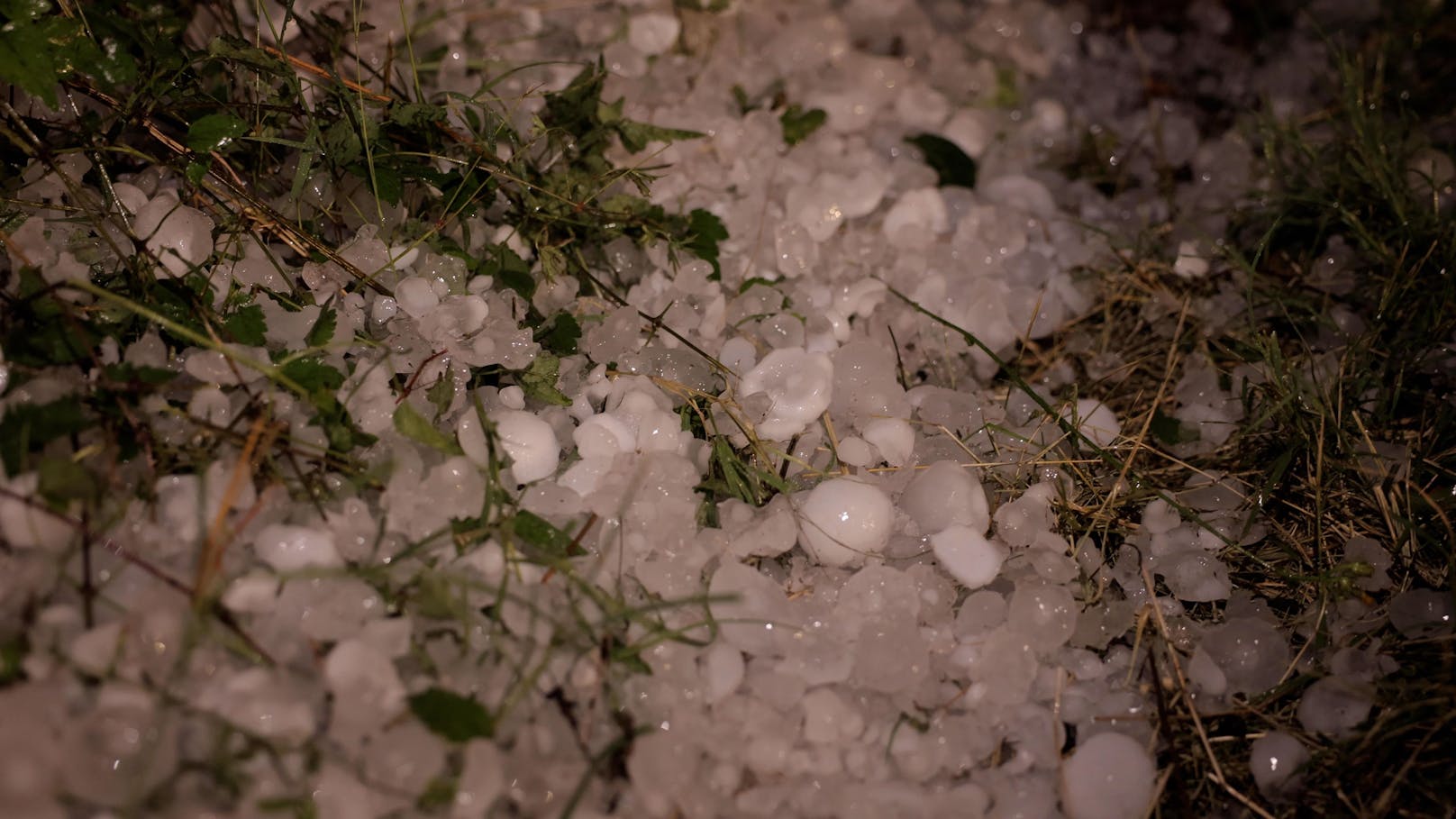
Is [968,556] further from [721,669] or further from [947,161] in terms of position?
[947,161]

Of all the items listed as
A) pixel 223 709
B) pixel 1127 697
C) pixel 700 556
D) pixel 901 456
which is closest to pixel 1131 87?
pixel 901 456

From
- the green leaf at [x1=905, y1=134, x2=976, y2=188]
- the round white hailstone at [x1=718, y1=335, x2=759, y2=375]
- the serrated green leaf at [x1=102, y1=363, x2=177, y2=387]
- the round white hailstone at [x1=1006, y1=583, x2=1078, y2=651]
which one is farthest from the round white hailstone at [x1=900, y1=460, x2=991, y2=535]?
the serrated green leaf at [x1=102, y1=363, x2=177, y2=387]

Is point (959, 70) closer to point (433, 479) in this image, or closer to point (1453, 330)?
point (1453, 330)

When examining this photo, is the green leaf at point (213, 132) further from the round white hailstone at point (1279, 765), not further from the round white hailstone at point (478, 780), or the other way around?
the round white hailstone at point (1279, 765)

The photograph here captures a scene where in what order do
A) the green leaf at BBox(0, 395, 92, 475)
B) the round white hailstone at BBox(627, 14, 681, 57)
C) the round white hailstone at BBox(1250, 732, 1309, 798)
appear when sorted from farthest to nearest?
the round white hailstone at BBox(627, 14, 681, 57) < the round white hailstone at BBox(1250, 732, 1309, 798) < the green leaf at BBox(0, 395, 92, 475)

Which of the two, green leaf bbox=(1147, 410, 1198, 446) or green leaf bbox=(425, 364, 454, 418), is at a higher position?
green leaf bbox=(425, 364, 454, 418)

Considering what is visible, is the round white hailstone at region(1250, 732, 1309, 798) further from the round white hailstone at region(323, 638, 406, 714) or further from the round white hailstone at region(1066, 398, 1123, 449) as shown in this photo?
the round white hailstone at region(323, 638, 406, 714)

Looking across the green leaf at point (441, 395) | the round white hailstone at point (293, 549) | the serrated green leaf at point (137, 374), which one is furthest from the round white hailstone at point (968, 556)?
the serrated green leaf at point (137, 374)

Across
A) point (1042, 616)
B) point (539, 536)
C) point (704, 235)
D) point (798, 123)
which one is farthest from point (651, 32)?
point (1042, 616)
